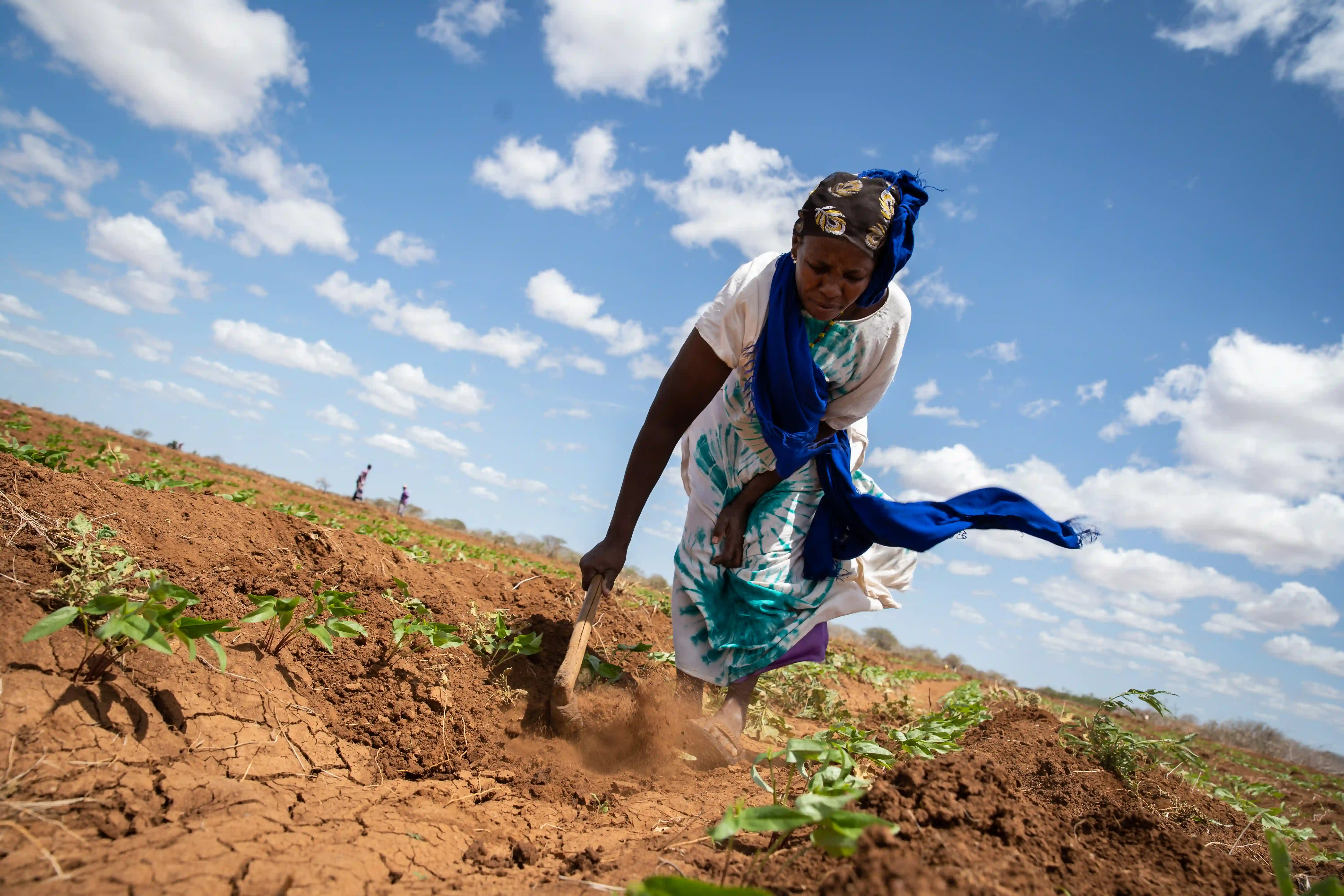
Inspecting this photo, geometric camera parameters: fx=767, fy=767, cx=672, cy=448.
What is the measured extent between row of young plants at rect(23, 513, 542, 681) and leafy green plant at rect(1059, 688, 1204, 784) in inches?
80.3

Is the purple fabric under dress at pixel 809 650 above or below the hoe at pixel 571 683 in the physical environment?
above

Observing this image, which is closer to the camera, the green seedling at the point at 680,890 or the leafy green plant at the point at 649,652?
the green seedling at the point at 680,890

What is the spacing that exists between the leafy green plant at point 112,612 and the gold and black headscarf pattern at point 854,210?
205 cm

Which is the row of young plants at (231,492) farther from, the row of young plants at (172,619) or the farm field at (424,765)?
the row of young plants at (172,619)

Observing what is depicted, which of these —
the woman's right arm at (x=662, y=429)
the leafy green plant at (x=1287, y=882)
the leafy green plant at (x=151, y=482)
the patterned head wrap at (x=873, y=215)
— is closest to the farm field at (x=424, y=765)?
the leafy green plant at (x=1287, y=882)

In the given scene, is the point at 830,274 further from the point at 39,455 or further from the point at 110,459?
the point at 110,459

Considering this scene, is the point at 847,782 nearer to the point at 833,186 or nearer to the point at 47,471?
the point at 833,186

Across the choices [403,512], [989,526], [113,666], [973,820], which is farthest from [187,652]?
[403,512]

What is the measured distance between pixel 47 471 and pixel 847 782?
3116 mm

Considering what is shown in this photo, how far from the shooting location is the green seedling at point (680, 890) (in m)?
1.02

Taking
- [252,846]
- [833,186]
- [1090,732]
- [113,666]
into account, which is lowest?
[252,846]

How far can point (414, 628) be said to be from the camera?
2.73 metres

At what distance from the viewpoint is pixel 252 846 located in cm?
148

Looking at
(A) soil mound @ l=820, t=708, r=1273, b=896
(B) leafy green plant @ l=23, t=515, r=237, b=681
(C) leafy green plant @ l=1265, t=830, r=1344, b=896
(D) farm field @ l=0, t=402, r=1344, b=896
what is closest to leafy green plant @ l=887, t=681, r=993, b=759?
(D) farm field @ l=0, t=402, r=1344, b=896
